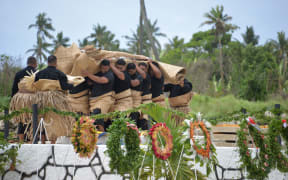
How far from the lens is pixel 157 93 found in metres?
6.83

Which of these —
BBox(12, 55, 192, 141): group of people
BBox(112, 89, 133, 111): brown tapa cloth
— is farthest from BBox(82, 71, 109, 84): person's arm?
BBox(112, 89, 133, 111): brown tapa cloth

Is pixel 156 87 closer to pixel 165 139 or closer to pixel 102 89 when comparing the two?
pixel 102 89

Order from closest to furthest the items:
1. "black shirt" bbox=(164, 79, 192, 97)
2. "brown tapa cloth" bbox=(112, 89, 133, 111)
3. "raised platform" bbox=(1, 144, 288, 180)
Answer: "raised platform" bbox=(1, 144, 288, 180) → "brown tapa cloth" bbox=(112, 89, 133, 111) → "black shirt" bbox=(164, 79, 192, 97)

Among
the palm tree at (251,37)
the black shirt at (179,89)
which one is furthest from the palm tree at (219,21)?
the black shirt at (179,89)

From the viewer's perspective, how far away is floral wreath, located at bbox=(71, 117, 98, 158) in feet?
8.75

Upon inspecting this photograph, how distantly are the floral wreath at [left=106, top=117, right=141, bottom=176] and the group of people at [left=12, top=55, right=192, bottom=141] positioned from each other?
2410mm

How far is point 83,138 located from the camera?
8.75ft

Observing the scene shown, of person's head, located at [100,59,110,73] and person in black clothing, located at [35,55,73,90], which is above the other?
person's head, located at [100,59,110,73]

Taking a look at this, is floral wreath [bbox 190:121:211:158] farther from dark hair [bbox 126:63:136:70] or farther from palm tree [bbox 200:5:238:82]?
palm tree [bbox 200:5:238:82]

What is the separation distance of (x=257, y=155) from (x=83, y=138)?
1502mm

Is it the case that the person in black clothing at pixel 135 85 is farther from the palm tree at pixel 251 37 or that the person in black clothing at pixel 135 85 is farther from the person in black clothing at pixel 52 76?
the palm tree at pixel 251 37

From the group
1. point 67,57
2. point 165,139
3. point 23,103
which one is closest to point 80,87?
point 67,57

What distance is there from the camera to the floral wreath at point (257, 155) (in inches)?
101

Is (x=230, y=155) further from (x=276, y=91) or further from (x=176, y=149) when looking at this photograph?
(x=276, y=91)
